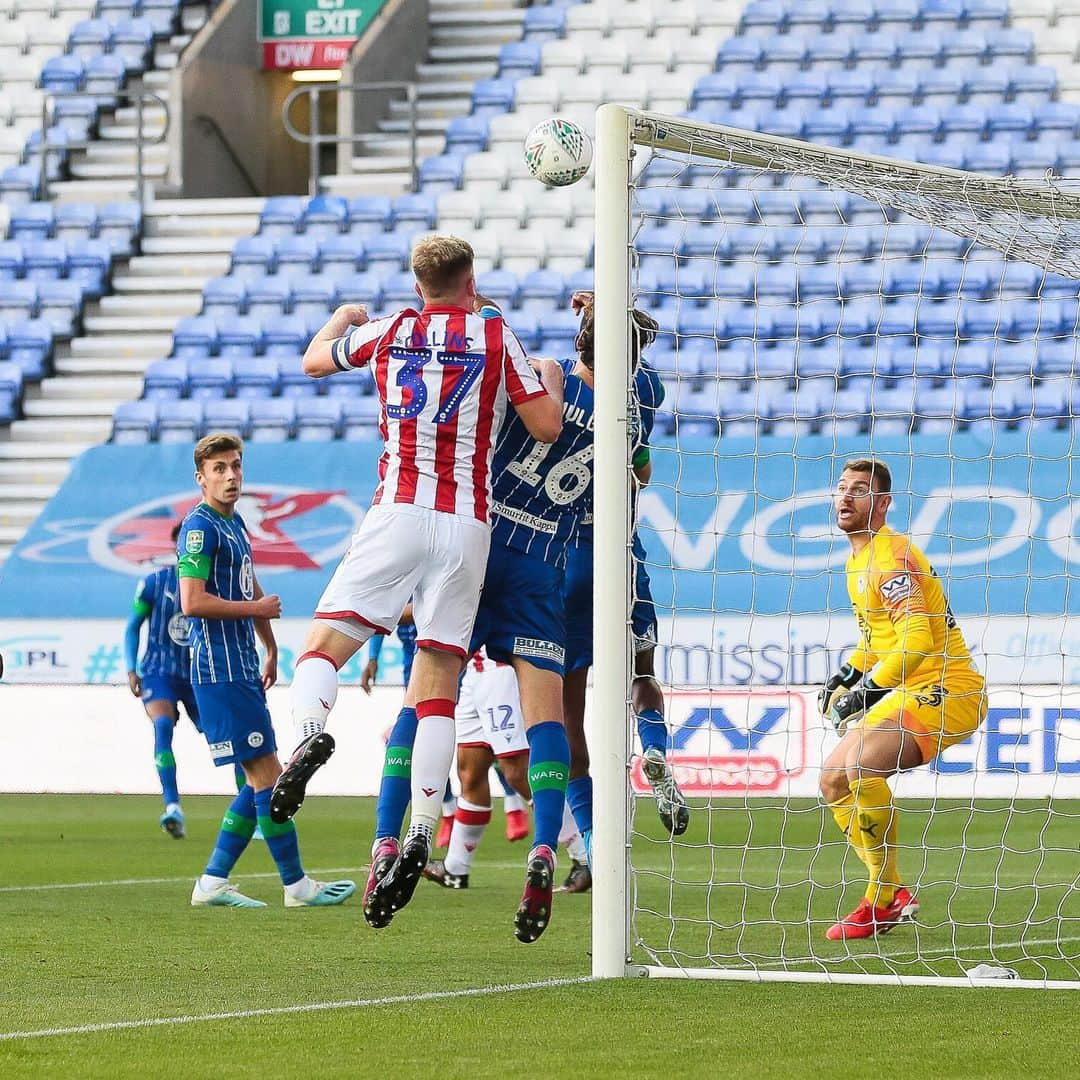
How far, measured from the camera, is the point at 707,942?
242 inches

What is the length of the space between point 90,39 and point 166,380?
6226mm

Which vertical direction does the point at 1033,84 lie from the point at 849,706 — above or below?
above

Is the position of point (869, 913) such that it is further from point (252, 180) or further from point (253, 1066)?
point (252, 180)

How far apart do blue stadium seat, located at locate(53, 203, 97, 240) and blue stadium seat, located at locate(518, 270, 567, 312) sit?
5.31m

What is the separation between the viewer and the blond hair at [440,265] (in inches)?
216

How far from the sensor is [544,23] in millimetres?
22172

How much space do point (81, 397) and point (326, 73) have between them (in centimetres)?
671

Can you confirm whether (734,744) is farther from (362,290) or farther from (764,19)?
(764,19)

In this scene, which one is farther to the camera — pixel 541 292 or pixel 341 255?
pixel 341 255

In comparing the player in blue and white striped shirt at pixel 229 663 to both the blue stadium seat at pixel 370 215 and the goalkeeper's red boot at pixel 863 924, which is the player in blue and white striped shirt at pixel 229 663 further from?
the blue stadium seat at pixel 370 215

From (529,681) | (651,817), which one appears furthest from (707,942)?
(651,817)

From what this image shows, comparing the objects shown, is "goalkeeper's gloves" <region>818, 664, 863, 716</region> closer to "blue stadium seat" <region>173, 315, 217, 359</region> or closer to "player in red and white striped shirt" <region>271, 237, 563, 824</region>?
"player in red and white striped shirt" <region>271, 237, 563, 824</region>

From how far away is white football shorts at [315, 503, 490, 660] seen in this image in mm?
5379

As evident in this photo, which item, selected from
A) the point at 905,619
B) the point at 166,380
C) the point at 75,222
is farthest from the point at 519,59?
the point at 905,619
